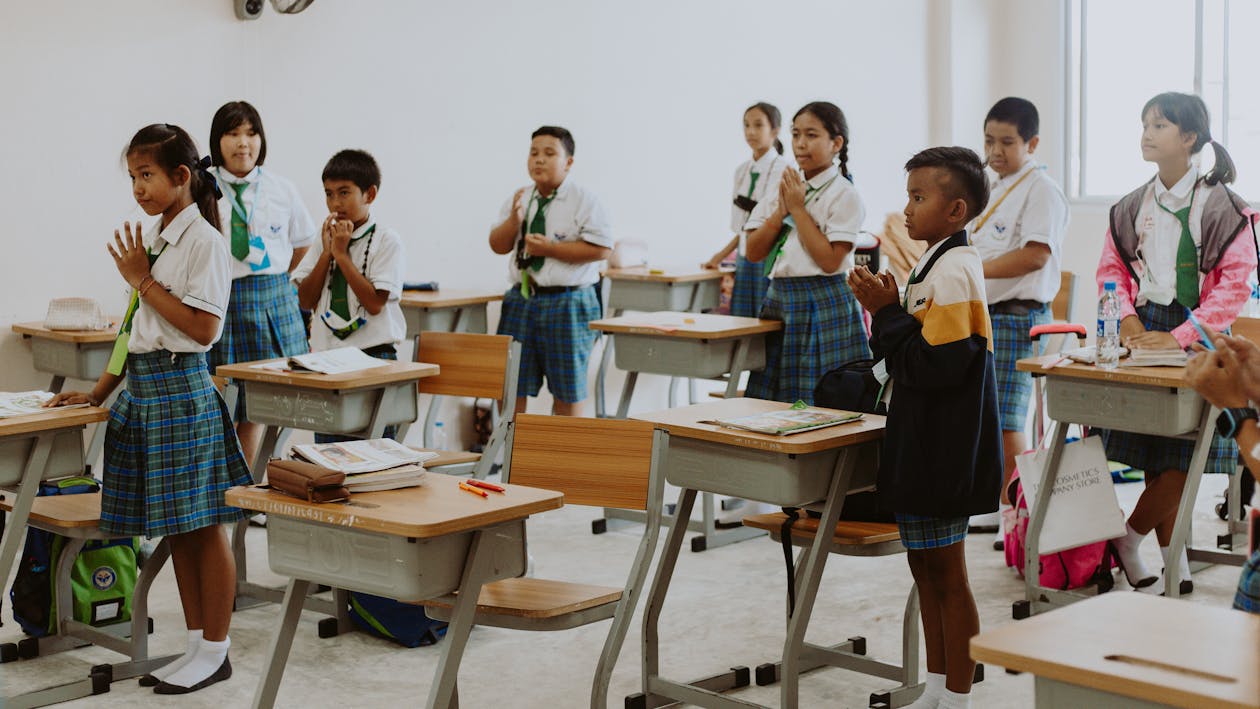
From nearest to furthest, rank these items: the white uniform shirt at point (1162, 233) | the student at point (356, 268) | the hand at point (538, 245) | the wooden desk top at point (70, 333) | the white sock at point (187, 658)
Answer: the white sock at point (187, 658), the white uniform shirt at point (1162, 233), the student at point (356, 268), the wooden desk top at point (70, 333), the hand at point (538, 245)

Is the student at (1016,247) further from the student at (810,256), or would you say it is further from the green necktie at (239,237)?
the green necktie at (239,237)

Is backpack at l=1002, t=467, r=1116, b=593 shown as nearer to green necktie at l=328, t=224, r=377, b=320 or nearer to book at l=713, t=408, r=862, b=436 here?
book at l=713, t=408, r=862, b=436

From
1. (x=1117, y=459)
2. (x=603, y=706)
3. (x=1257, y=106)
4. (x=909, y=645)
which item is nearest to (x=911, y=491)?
(x=909, y=645)

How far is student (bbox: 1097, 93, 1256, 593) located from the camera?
3.94 metres

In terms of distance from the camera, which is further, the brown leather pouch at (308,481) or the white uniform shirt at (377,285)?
the white uniform shirt at (377,285)

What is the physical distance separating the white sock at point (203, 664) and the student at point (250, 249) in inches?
57.3

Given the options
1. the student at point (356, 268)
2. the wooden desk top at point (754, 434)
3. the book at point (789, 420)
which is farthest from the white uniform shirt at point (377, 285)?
the book at point (789, 420)

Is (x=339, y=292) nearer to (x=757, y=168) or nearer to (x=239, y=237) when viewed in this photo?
(x=239, y=237)

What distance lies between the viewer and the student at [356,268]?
4.39 meters

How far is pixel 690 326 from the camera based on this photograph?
481 cm

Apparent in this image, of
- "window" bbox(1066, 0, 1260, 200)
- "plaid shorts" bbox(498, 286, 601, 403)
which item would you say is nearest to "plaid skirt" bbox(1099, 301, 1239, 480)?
"plaid shorts" bbox(498, 286, 601, 403)

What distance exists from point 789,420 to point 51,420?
1.73 m

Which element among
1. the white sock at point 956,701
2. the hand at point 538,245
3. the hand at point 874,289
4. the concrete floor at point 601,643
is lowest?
the concrete floor at point 601,643

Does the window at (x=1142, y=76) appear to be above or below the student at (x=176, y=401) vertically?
above
